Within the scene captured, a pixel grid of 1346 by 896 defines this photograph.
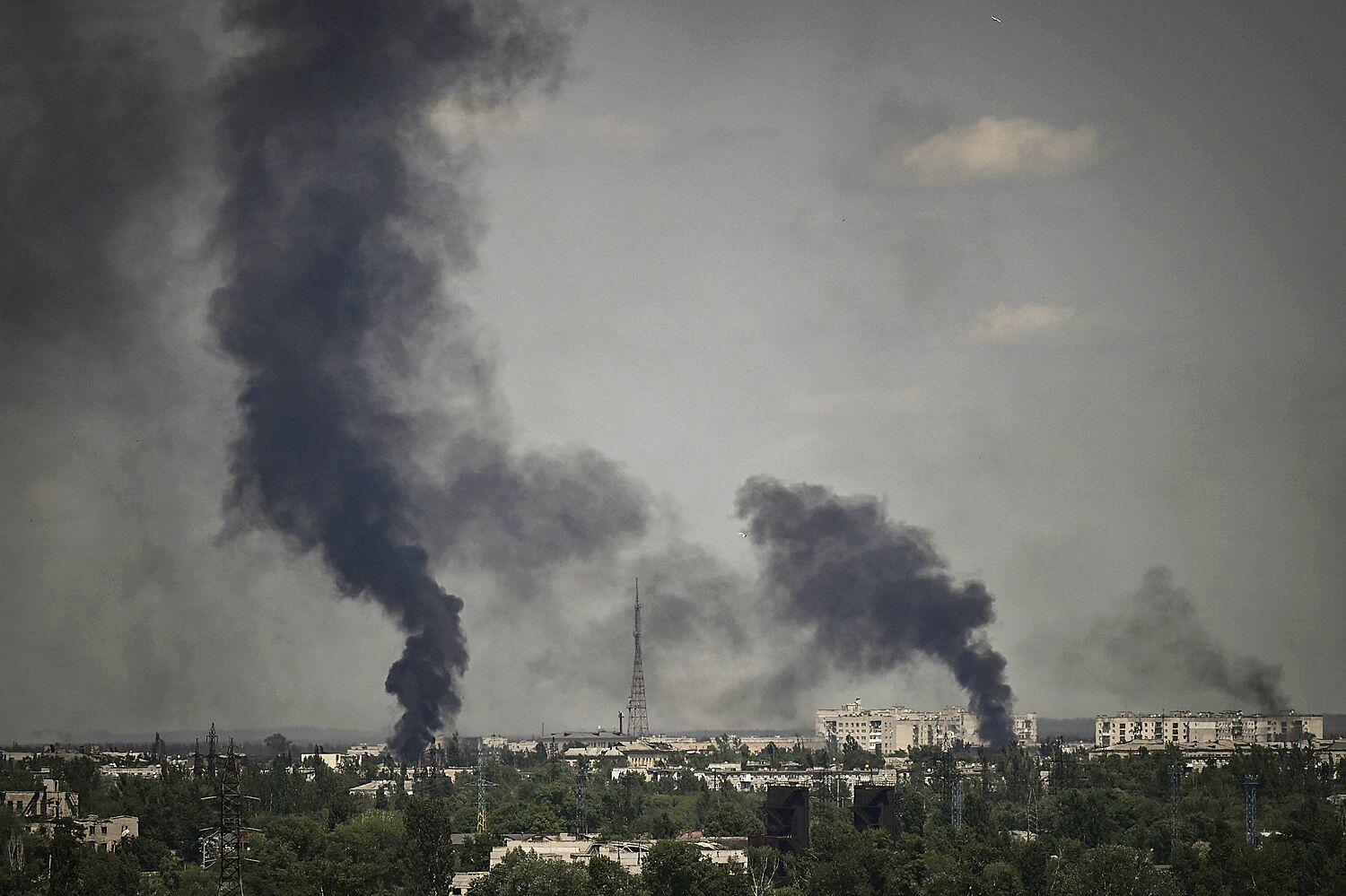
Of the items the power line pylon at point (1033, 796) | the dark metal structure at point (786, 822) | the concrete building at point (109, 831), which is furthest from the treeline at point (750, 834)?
the dark metal structure at point (786, 822)

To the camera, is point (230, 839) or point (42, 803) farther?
point (42, 803)

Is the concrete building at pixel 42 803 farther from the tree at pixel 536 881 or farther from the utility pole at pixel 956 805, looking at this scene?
the utility pole at pixel 956 805

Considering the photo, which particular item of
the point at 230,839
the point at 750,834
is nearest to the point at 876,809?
the point at 750,834

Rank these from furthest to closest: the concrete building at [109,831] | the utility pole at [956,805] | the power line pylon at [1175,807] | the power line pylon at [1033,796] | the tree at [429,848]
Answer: the power line pylon at [1033,796]
the utility pole at [956,805]
the concrete building at [109,831]
the power line pylon at [1175,807]
the tree at [429,848]

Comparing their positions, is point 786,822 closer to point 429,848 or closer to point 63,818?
point 429,848

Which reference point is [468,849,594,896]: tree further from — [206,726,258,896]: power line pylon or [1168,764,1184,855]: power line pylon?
[1168,764,1184,855]: power line pylon

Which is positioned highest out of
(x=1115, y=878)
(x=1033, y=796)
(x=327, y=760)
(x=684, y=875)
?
(x=1033, y=796)

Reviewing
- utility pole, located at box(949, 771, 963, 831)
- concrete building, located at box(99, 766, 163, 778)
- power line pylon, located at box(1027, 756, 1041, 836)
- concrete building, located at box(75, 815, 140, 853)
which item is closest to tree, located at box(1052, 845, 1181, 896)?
utility pole, located at box(949, 771, 963, 831)

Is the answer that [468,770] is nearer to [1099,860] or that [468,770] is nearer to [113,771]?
[113,771]
